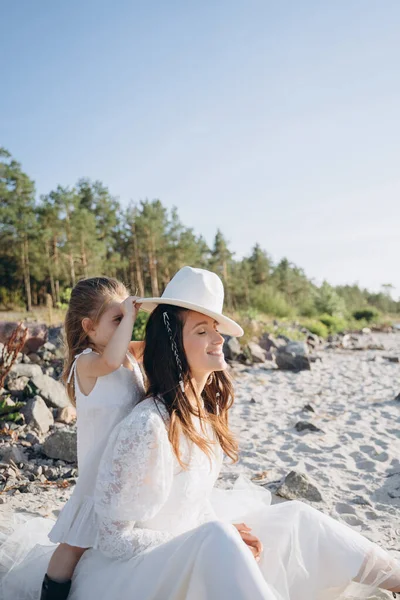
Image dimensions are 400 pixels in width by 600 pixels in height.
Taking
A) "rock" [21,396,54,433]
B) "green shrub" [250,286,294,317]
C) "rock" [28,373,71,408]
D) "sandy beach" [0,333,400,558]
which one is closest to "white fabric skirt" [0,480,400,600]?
"sandy beach" [0,333,400,558]

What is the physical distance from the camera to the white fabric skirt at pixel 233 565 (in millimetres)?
1560

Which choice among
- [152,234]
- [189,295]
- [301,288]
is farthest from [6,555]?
[301,288]

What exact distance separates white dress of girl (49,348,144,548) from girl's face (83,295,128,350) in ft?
1.02

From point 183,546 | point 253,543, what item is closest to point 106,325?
point 183,546

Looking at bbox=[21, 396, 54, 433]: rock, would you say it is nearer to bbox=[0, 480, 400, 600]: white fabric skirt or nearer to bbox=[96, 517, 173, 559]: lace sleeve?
bbox=[0, 480, 400, 600]: white fabric skirt

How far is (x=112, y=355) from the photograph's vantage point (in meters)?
2.04

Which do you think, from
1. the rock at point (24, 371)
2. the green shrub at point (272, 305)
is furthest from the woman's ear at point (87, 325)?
the green shrub at point (272, 305)

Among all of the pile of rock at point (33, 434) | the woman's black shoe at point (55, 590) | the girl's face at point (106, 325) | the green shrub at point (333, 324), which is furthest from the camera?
the green shrub at point (333, 324)

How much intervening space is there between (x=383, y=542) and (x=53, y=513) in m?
2.30

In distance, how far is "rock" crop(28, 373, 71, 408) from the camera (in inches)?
216

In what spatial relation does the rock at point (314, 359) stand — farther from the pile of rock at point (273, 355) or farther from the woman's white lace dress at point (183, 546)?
the woman's white lace dress at point (183, 546)

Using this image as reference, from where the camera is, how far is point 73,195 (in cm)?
2836

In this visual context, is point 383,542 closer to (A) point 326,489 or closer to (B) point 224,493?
(A) point 326,489

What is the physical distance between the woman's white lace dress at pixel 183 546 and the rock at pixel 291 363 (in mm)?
7923
